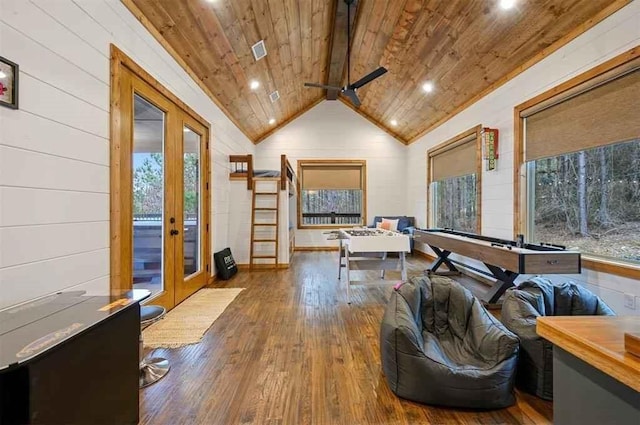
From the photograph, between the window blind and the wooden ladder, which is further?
the wooden ladder

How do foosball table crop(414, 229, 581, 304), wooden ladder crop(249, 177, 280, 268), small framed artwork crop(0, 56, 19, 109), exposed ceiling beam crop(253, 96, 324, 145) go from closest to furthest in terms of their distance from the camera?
small framed artwork crop(0, 56, 19, 109) < foosball table crop(414, 229, 581, 304) < wooden ladder crop(249, 177, 280, 268) < exposed ceiling beam crop(253, 96, 324, 145)

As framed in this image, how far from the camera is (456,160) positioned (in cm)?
602

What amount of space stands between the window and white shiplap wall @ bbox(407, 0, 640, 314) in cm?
224

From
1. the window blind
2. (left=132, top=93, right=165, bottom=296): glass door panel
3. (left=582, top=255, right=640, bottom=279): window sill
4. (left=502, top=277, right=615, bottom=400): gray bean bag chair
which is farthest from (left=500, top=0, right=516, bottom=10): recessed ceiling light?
(left=132, top=93, right=165, bottom=296): glass door panel

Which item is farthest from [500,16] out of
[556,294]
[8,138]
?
[8,138]

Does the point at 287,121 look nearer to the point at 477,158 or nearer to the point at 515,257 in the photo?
the point at 477,158

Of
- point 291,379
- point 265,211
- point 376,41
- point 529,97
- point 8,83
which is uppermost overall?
point 376,41

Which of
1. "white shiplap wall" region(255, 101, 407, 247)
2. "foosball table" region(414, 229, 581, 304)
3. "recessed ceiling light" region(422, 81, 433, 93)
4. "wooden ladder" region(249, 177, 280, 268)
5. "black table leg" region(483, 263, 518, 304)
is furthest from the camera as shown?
"white shiplap wall" region(255, 101, 407, 247)

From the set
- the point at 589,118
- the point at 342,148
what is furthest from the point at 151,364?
the point at 342,148

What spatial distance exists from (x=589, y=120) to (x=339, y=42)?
383cm

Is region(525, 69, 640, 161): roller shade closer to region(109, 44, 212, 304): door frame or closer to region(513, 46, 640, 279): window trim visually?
region(513, 46, 640, 279): window trim

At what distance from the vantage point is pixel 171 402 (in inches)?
75.7

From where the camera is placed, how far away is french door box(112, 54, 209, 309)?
9.04ft

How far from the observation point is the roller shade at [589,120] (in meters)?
2.77
